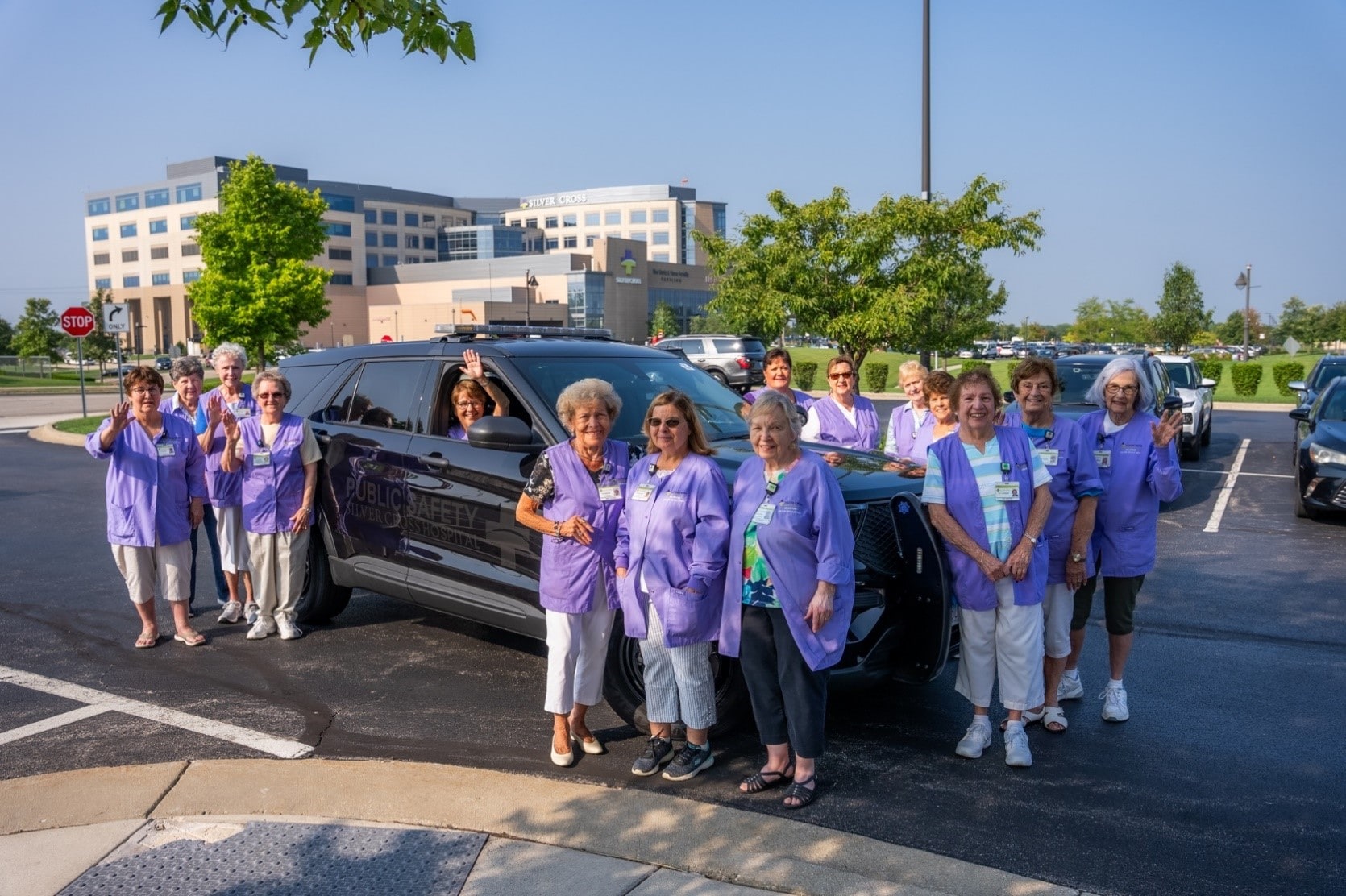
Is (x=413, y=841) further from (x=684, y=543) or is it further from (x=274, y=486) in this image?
(x=274, y=486)

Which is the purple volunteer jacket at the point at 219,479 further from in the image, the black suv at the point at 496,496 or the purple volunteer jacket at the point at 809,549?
the purple volunteer jacket at the point at 809,549

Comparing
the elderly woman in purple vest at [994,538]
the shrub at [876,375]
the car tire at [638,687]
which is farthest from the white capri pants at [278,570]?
the shrub at [876,375]

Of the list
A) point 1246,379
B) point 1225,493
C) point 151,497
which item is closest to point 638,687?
point 151,497

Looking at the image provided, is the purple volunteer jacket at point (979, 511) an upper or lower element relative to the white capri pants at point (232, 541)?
upper

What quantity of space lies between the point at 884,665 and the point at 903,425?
279 centimetres

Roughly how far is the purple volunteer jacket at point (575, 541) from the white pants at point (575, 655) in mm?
70

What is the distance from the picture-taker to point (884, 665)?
200 inches

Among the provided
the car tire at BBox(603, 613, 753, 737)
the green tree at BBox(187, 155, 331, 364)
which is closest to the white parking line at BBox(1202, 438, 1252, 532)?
the car tire at BBox(603, 613, 753, 737)

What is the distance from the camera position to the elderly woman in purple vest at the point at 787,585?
14.5 ft

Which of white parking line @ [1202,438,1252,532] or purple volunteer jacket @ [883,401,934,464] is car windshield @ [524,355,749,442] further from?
white parking line @ [1202,438,1252,532]

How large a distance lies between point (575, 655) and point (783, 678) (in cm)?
100

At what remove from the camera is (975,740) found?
5.09m

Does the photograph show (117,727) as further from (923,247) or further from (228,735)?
(923,247)

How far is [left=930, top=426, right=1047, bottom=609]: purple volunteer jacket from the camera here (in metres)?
4.91
